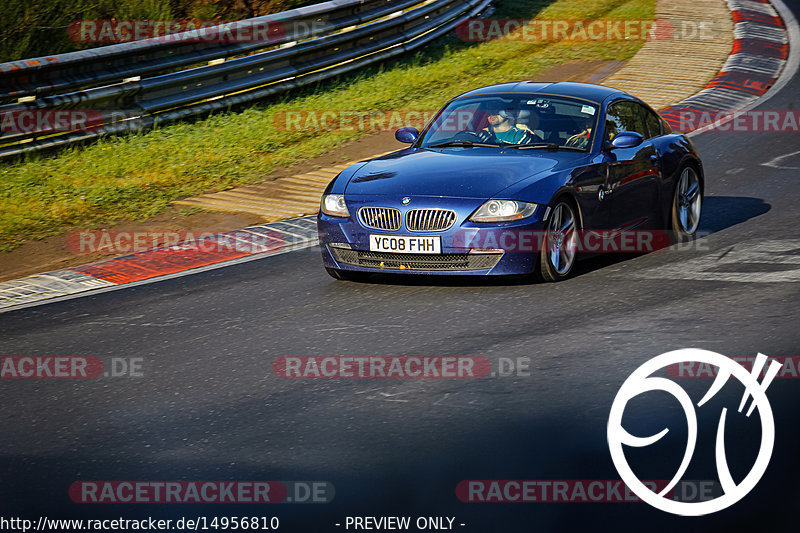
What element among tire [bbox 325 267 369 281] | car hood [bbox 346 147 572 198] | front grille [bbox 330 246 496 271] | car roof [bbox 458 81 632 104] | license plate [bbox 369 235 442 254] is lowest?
tire [bbox 325 267 369 281]

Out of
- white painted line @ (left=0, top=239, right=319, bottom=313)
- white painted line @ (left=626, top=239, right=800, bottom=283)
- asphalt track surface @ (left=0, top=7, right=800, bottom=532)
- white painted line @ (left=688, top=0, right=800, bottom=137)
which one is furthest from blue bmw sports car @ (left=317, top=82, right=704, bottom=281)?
white painted line @ (left=688, top=0, right=800, bottom=137)

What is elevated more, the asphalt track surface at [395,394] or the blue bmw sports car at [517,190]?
the blue bmw sports car at [517,190]

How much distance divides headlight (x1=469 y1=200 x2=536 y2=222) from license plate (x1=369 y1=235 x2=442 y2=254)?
33 cm

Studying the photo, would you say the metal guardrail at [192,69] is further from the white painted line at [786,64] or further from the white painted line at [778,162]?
the white painted line at [778,162]

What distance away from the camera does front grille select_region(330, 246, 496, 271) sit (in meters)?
8.23

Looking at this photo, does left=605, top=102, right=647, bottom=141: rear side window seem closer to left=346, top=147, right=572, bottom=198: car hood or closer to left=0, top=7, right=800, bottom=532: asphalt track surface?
left=346, top=147, right=572, bottom=198: car hood

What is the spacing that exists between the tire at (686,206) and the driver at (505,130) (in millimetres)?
1623

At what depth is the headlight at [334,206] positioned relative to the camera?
862 centimetres

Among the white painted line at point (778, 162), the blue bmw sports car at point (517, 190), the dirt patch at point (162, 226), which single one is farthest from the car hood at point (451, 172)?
the white painted line at point (778, 162)

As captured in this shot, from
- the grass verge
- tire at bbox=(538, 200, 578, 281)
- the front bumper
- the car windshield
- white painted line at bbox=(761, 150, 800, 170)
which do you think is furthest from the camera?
white painted line at bbox=(761, 150, 800, 170)

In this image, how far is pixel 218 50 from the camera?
1494 centimetres

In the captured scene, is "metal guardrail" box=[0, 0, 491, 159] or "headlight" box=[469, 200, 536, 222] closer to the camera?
"headlight" box=[469, 200, 536, 222]

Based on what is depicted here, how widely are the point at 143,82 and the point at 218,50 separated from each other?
1410mm

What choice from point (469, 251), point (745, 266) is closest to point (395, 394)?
point (469, 251)
